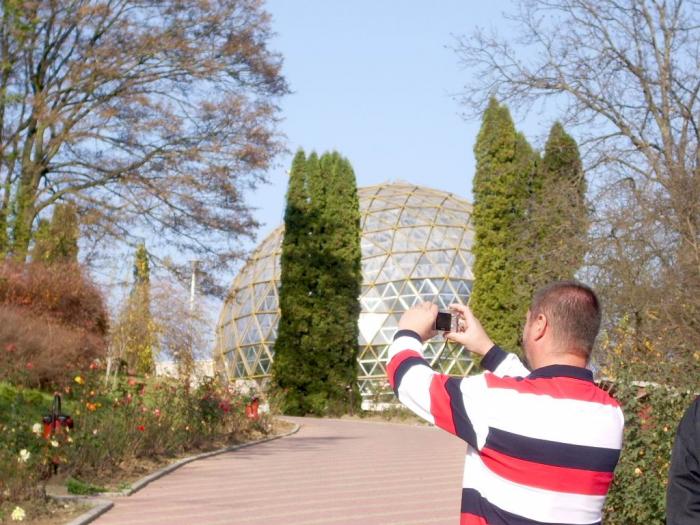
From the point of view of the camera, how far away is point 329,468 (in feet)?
48.9

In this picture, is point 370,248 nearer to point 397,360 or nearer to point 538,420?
point 397,360

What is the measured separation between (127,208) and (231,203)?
2.35 meters

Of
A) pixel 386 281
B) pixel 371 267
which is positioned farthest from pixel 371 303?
pixel 371 267

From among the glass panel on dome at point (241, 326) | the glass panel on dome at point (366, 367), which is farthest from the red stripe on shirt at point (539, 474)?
the glass panel on dome at point (241, 326)

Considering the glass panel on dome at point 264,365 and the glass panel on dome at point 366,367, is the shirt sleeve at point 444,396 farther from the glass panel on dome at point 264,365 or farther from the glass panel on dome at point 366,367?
the glass panel on dome at point 264,365

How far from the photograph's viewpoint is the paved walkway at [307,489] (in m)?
10.3

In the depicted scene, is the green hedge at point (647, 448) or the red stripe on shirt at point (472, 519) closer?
the red stripe on shirt at point (472, 519)

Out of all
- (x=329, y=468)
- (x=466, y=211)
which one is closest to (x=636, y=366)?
(x=329, y=468)

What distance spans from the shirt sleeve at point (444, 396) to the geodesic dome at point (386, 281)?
41059mm

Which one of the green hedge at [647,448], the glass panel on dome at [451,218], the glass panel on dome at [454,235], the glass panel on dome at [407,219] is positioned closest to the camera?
the green hedge at [647,448]

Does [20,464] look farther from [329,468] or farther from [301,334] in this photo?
[301,334]

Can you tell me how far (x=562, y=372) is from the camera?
10.1 feet

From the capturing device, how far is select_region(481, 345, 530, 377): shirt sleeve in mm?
3564

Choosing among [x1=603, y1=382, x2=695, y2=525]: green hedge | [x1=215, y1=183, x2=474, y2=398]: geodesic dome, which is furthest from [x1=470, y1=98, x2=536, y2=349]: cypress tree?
[x1=603, y1=382, x2=695, y2=525]: green hedge
